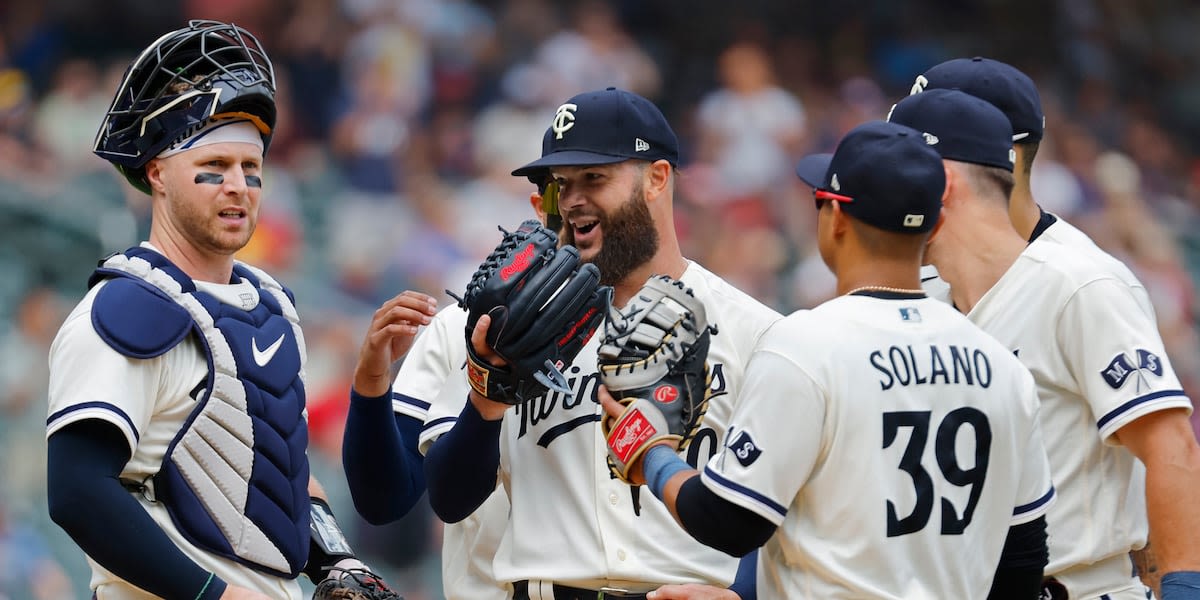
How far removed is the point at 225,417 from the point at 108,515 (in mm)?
364

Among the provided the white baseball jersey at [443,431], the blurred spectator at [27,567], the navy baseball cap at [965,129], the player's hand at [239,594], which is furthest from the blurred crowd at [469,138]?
the navy baseball cap at [965,129]

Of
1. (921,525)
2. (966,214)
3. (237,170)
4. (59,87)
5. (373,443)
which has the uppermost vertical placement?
(59,87)

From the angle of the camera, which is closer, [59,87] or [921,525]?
[921,525]

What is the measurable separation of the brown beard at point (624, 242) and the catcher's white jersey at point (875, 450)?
867 millimetres

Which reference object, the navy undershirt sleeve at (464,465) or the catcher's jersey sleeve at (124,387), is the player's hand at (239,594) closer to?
the catcher's jersey sleeve at (124,387)

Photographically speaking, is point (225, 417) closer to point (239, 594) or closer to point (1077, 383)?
point (239, 594)

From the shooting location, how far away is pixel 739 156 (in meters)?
11.4

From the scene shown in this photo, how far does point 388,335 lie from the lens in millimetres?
3664

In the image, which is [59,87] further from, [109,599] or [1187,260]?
[1187,260]

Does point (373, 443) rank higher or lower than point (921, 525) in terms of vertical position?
higher

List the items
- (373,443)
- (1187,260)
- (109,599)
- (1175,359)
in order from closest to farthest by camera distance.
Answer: (109,599)
(373,443)
(1175,359)
(1187,260)

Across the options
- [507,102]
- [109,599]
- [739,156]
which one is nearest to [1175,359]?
[739,156]

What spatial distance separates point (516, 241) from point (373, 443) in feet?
2.41

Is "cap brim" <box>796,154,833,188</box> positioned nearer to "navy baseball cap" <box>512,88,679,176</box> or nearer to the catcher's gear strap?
"navy baseball cap" <box>512,88,679,176</box>
